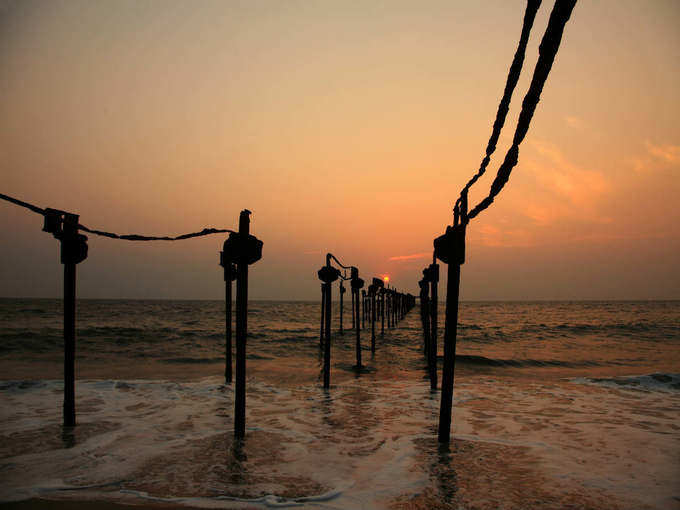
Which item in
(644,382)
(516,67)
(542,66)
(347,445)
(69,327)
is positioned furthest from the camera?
(644,382)

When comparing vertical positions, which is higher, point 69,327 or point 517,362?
point 69,327

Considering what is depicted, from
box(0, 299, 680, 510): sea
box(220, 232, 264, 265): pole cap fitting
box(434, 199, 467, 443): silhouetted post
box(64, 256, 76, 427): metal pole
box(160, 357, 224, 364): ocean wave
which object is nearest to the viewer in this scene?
box(0, 299, 680, 510): sea

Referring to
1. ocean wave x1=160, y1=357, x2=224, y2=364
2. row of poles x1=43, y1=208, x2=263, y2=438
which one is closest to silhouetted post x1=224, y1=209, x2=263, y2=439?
row of poles x1=43, y1=208, x2=263, y2=438

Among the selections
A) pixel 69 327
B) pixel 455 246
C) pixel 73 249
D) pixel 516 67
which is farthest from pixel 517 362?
pixel 516 67

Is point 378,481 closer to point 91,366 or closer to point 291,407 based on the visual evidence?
point 291,407

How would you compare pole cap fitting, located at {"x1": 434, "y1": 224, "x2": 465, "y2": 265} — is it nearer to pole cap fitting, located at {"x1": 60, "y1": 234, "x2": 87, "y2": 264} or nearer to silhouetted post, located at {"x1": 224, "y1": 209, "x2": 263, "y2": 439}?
silhouetted post, located at {"x1": 224, "y1": 209, "x2": 263, "y2": 439}

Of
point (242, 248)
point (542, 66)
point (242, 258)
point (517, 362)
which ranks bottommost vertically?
point (517, 362)

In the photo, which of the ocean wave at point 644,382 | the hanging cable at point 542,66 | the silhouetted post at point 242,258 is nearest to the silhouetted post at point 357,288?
the ocean wave at point 644,382

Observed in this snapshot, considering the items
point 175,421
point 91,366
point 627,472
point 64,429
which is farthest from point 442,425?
point 91,366

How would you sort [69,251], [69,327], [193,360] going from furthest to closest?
[193,360] → [69,327] → [69,251]

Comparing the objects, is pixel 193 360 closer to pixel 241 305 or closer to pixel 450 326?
pixel 241 305

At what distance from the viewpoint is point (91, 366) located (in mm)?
19000

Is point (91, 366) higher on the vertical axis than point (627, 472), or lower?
lower

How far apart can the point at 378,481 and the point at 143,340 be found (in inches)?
1193
